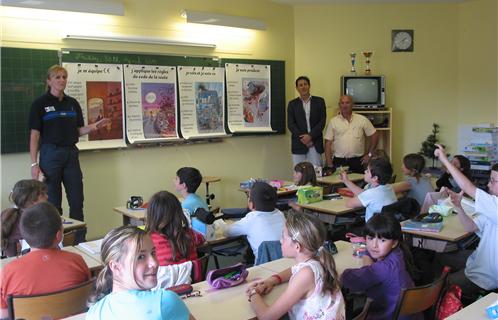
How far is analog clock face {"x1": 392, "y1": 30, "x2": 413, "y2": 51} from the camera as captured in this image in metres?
8.02

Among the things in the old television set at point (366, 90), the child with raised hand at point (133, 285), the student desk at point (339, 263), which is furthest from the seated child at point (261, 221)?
the old television set at point (366, 90)

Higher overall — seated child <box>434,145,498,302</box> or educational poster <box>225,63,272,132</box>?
educational poster <box>225,63,272,132</box>

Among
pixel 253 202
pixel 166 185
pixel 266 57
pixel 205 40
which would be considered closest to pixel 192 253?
pixel 253 202

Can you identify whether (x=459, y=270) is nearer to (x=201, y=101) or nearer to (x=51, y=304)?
(x=51, y=304)

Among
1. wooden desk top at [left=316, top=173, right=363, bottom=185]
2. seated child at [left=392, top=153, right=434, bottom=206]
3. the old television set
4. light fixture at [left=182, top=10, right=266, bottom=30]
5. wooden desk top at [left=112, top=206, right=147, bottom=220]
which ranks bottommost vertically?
wooden desk top at [left=112, top=206, right=147, bottom=220]

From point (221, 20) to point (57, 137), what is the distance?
2738 mm

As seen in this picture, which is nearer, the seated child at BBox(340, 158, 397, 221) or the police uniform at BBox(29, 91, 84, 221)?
the seated child at BBox(340, 158, 397, 221)

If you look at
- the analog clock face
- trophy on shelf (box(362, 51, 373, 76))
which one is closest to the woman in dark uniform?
trophy on shelf (box(362, 51, 373, 76))

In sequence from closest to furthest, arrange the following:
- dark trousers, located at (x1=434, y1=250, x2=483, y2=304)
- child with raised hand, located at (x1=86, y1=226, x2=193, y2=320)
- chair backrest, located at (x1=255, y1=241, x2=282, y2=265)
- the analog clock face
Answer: child with raised hand, located at (x1=86, y1=226, x2=193, y2=320)
chair backrest, located at (x1=255, y1=241, x2=282, y2=265)
dark trousers, located at (x1=434, y1=250, x2=483, y2=304)
the analog clock face

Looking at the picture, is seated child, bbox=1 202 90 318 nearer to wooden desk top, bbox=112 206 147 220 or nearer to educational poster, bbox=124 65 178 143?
wooden desk top, bbox=112 206 147 220

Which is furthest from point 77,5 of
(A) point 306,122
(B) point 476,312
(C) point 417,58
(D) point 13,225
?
(C) point 417,58

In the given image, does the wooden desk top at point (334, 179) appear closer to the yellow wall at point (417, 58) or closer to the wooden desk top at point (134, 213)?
the yellow wall at point (417, 58)

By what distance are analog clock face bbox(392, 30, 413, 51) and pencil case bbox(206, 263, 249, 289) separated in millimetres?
6465

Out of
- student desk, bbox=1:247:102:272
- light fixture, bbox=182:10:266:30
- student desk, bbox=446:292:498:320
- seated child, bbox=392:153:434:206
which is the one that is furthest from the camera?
light fixture, bbox=182:10:266:30
